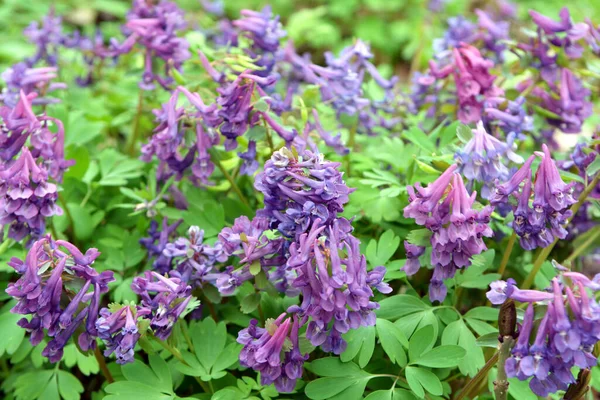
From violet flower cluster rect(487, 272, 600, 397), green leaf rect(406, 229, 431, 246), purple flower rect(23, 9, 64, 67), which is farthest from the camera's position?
purple flower rect(23, 9, 64, 67)

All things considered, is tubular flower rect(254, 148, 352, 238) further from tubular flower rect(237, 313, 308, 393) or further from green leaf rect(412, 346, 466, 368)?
green leaf rect(412, 346, 466, 368)

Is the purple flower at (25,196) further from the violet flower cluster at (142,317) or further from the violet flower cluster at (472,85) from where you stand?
the violet flower cluster at (472,85)

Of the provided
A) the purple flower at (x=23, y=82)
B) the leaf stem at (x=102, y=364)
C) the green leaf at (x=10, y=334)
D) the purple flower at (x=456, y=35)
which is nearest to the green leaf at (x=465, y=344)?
the leaf stem at (x=102, y=364)

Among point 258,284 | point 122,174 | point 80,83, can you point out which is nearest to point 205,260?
point 258,284

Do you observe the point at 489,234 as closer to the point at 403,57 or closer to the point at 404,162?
the point at 404,162

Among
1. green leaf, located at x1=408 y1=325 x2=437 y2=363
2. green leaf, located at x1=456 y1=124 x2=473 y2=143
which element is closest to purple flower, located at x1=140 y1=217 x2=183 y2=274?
green leaf, located at x1=408 y1=325 x2=437 y2=363

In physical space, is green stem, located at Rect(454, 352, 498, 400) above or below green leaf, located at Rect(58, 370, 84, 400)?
above
